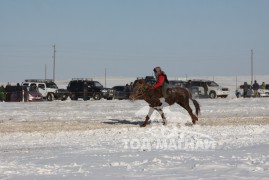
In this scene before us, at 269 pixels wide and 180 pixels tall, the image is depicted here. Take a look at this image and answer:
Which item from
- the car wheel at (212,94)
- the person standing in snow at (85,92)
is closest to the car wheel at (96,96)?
the person standing in snow at (85,92)

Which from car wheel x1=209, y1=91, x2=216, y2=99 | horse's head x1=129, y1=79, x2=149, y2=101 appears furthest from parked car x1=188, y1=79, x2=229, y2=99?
horse's head x1=129, y1=79, x2=149, y2=101

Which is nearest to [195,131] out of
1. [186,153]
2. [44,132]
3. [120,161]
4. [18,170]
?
[44,132]

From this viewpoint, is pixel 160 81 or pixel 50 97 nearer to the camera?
pixel 160 81

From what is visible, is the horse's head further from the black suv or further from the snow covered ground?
the black suv

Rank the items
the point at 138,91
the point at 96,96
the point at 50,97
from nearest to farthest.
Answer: the point at 138,91 < the point at 96,96 < the point at 50,97

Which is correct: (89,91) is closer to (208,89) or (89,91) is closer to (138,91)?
(208,89)

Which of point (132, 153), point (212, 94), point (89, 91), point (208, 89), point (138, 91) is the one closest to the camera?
point (132, 153)

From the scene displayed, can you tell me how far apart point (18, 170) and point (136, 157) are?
2606mm

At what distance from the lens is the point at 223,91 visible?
57.8 meters

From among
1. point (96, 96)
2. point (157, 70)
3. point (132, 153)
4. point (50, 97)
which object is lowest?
point (132, 153)

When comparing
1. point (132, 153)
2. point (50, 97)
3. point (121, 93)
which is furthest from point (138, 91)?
point (50, 97)

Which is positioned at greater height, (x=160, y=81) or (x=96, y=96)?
(x=160, y=81)

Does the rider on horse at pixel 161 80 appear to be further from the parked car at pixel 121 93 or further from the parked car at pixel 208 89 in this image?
the parked car at pixel 208 89

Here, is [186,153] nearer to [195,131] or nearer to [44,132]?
[195,131]
